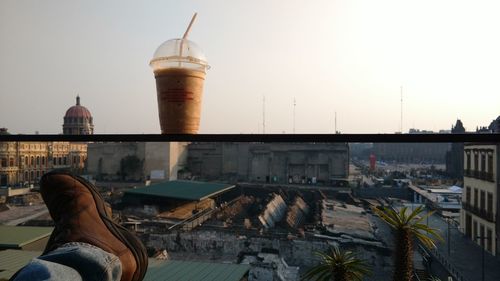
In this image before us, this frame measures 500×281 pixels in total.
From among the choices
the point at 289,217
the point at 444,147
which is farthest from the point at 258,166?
the point at 444,147

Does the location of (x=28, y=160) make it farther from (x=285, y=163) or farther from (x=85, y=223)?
(x=85, y=223)

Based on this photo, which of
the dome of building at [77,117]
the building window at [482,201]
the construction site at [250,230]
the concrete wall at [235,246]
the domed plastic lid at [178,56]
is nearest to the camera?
the domed plastic lid at [178,56]

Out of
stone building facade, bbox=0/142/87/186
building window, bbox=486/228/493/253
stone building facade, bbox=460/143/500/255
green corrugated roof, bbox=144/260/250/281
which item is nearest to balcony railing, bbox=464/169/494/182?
stone building facade, bbox=460/143/500/255

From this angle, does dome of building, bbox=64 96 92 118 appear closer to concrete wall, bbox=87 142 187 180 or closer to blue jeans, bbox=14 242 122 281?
concrete wall, bbox=87 142 187 180

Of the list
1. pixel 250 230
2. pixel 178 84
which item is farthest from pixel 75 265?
pixel 250 230

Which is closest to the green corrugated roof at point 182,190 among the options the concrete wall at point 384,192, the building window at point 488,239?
the concrete wall at point 384,192

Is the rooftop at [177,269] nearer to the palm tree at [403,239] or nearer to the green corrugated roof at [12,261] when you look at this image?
the green corrugated roof at [12,261]

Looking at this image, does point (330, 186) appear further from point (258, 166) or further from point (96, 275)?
point (96, 275)
